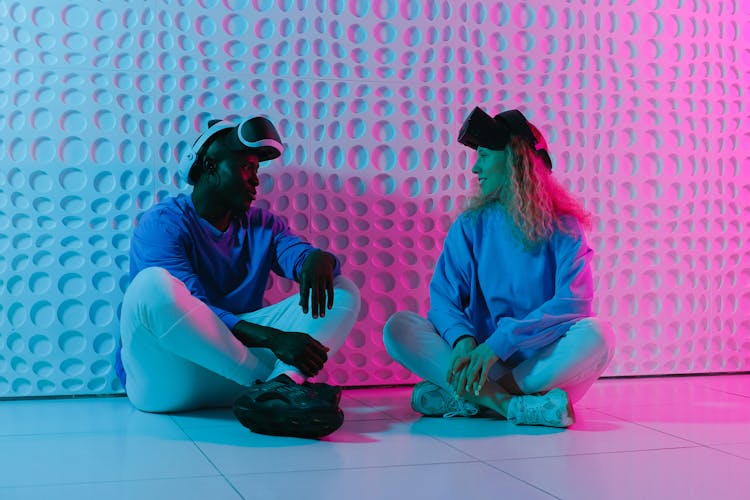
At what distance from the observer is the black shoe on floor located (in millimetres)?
2430

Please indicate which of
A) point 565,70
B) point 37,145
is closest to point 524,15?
point 565,70

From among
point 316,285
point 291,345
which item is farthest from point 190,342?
point 316,285

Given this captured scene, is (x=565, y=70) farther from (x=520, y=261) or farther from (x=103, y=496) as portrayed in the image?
(x=103, y=496)

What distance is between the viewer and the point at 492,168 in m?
3.00

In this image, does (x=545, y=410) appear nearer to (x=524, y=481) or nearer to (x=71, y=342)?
(x=524, y=481)

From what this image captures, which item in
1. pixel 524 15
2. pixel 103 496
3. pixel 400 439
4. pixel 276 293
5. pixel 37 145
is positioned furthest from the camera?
pixel 524 15

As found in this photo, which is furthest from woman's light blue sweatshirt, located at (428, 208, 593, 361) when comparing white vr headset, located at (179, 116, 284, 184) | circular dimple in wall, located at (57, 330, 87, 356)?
circular dimple in wall, located at (57, 330, 87, 356)

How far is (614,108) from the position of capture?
12.0 feet

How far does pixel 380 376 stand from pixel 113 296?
1051mm

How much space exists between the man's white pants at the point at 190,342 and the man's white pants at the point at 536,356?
0.19 m

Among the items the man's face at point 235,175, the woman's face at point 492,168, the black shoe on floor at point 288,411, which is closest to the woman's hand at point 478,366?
the black shoe on floor at point 288,411

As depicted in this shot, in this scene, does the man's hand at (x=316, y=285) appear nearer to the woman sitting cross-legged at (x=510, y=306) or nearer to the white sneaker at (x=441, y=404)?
the woman sitting cross-legged at (x=510, y=306)

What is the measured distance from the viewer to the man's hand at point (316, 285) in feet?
8.86

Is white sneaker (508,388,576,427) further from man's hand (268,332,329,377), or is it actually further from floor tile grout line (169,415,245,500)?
floor tile grout line (169,415,245,500)
